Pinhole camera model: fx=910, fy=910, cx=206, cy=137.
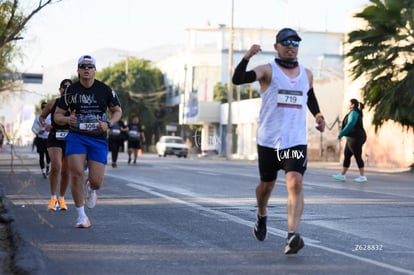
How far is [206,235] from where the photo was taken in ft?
30.2

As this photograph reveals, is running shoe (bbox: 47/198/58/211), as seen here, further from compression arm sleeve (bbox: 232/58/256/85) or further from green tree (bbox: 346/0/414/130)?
green tree (bbox: 346/0/414/130)

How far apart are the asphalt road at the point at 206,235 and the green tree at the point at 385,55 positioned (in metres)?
11.7

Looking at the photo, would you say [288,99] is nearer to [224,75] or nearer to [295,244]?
[295,244]

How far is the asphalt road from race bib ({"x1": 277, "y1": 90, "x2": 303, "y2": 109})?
1283 millimetres

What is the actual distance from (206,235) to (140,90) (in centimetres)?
8164

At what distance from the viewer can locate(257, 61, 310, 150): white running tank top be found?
314 inches

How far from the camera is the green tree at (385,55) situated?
27.1 metres

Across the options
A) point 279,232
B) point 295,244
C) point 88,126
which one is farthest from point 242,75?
point 88,126

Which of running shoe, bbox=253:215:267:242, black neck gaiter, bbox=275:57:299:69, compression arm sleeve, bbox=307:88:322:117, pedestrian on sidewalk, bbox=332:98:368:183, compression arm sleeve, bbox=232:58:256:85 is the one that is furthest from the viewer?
pedestrian on sidewalk, bbox=332:98:368:183

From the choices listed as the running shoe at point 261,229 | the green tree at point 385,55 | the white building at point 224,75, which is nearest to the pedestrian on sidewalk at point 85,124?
the running shoe at point 261,229

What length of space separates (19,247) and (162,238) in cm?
143

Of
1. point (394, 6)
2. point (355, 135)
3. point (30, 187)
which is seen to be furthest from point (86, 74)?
point (394, 6)

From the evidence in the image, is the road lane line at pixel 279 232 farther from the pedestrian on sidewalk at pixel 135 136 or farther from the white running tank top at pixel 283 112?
the pedestrian on sidewalk at pixel 135 136

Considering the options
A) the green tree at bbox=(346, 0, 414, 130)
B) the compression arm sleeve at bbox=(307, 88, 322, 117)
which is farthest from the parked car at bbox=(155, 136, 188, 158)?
the compression arm sleeve at bbox=(307, 88, 322, 117)
